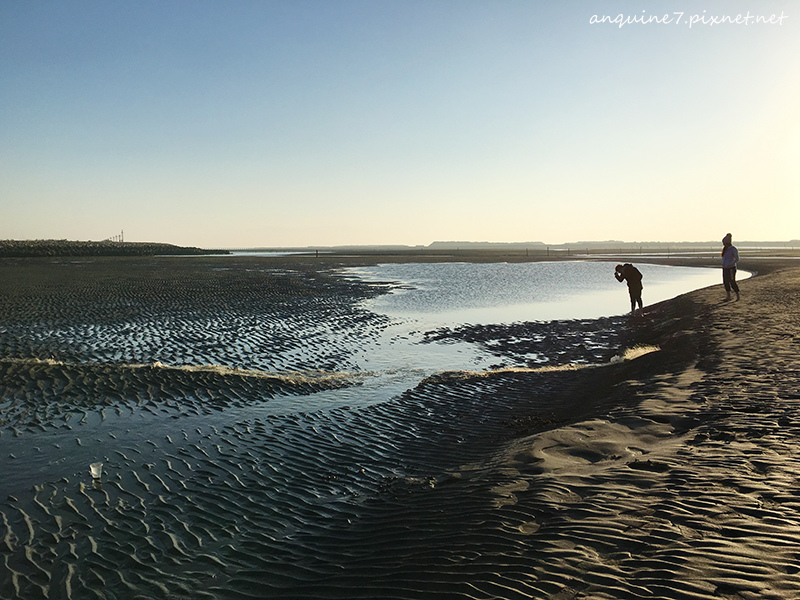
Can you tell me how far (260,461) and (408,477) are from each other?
272 centimetres

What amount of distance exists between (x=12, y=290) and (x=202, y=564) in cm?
3716

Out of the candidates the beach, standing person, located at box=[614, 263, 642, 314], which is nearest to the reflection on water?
standing person, located at box=[614, 263, 642, 314]

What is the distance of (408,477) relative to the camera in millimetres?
8523

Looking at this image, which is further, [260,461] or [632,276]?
[632,276]

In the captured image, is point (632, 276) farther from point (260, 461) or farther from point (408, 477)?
point (260, 461)

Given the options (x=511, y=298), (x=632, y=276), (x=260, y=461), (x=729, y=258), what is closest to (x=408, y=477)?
(x=260, y=461)

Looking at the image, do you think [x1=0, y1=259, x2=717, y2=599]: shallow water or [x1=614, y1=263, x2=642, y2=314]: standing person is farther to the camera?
[x1=614, y1=263, x2=642, y2=314]: standing person

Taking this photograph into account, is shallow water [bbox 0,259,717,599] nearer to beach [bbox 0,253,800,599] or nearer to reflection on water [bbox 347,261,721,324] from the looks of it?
beach [bbox 0,253,800,599]

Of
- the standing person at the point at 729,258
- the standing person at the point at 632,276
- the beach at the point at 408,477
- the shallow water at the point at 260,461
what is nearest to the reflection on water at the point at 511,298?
the standing person at the point at 632,276

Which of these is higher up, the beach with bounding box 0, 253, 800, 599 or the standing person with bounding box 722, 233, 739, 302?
the standing person with bounding box 722, 233, 739, 302

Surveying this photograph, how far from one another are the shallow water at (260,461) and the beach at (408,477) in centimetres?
4

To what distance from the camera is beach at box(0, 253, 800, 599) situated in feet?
16.9

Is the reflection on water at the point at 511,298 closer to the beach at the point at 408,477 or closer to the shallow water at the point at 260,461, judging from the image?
the shallow water at the point at 260,461

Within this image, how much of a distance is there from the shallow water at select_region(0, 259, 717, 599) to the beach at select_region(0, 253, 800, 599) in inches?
1.7
